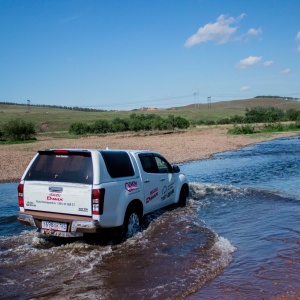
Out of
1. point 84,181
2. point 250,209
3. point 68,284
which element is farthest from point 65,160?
point 250,209

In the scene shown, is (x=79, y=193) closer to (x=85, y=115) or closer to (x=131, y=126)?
(x=131, y=126)

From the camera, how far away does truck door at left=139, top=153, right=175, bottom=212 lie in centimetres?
845

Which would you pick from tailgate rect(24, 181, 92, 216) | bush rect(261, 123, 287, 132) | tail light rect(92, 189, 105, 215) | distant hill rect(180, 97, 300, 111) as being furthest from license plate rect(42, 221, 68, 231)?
distant hill rect(180, 97, 300, 111)

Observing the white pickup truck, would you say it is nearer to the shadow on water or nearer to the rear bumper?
the rear bumper

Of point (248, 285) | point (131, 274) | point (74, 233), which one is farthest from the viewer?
point (74, 233)

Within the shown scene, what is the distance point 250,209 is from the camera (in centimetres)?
1033

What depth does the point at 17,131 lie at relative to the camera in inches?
2279

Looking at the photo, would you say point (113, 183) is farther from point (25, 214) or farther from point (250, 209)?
point (250, 209)

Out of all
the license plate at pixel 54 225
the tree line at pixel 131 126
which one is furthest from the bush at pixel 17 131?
the license plate at pixel 54 225

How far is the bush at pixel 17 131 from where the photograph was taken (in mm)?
57250

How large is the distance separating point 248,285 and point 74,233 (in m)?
3.06

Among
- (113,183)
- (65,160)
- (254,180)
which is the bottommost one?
(254,180)

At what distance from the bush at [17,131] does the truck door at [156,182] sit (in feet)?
169

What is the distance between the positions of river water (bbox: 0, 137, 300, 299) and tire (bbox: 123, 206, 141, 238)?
15 centimetres
